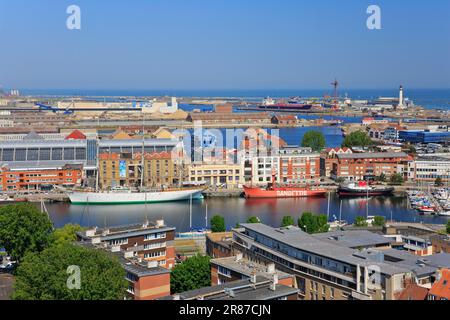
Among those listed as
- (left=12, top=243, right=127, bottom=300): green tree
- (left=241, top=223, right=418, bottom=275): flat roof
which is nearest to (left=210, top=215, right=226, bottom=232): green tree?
(left=241, top=223, right=418, bottom=275): flat roof

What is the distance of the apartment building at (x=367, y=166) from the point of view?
43.7ft

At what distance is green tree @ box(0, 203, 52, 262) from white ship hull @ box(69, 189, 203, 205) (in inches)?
218

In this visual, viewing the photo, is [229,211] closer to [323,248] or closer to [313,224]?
[313,224]

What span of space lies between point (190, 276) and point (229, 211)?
5.31 meters

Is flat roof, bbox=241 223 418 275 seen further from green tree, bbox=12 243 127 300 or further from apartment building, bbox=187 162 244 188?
apartment building, bbox=187 162 244 188

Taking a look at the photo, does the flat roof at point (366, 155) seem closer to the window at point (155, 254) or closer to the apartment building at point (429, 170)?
the apartment building at point (429, 170)

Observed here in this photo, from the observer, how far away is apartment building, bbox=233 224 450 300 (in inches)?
160

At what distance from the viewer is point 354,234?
18.2 ft

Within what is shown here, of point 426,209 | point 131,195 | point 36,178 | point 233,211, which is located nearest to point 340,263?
point 233,211

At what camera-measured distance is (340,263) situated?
14.2 ft

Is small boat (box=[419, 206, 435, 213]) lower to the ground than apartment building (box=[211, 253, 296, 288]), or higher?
lower

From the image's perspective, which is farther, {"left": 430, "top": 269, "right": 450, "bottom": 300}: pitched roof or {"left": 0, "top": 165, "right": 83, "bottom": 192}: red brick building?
{"left": 0, "top": 165, "right": 83, "bottom": 192}: red brick building
